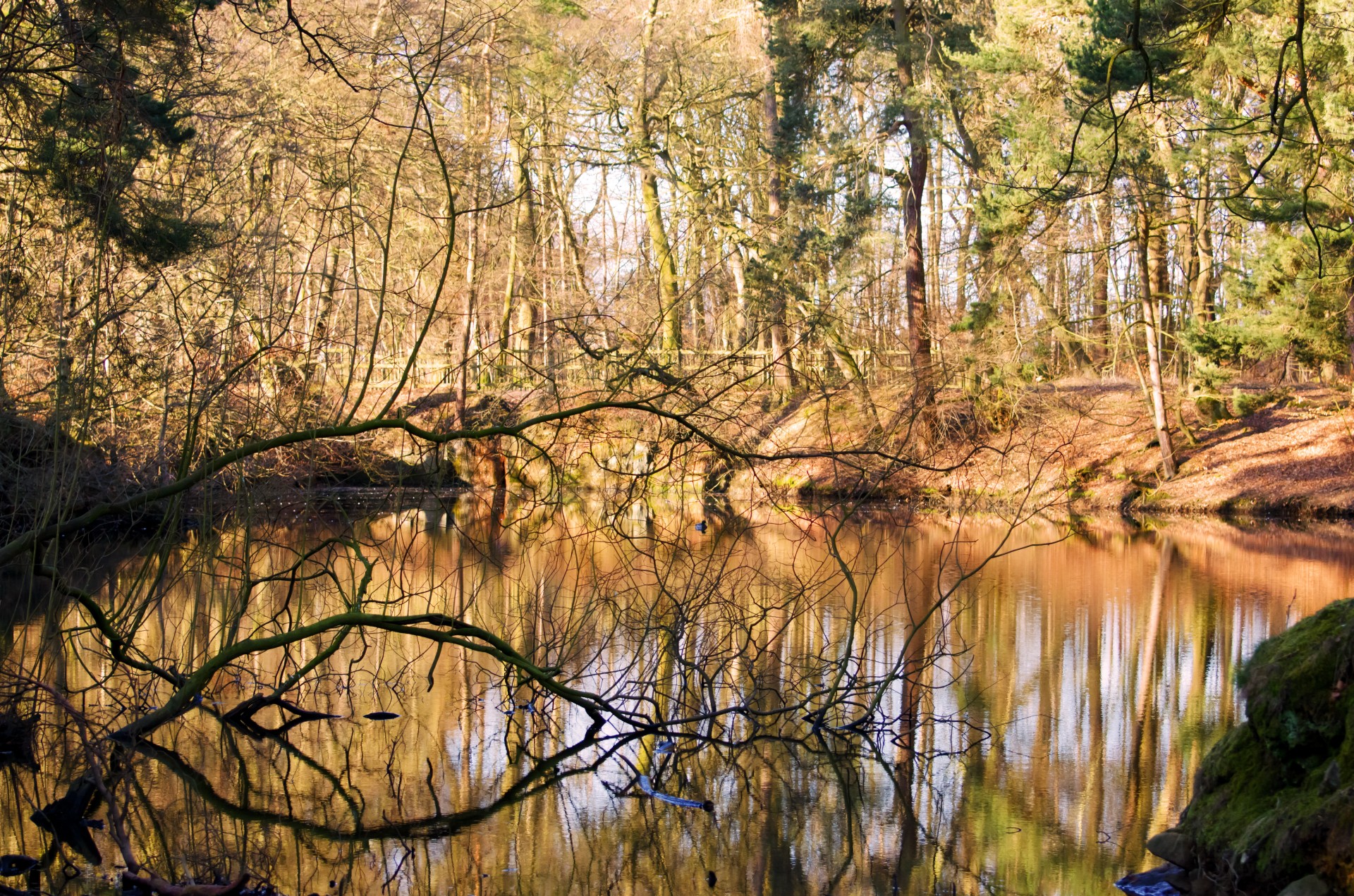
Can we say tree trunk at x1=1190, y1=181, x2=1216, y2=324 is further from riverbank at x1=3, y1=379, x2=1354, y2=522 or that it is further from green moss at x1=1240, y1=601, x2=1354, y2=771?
green moss at x1=1240, y1=601, x2=1354, y2=771

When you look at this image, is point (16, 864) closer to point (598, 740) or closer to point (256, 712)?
point (256, 712)

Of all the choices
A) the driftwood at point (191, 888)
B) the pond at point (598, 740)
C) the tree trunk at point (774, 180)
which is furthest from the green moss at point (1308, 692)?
the tree trunk at point (774, 180)

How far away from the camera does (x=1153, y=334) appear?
21.4 meters

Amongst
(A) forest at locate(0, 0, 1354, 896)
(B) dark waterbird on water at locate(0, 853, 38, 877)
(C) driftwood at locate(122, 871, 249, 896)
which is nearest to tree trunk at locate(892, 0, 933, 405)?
(A) forest at locate(0, 0, 1354, 896)

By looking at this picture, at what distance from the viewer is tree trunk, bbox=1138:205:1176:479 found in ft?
70.1

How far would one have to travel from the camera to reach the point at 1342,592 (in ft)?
42.0

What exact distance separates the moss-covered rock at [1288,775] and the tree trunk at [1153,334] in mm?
16585

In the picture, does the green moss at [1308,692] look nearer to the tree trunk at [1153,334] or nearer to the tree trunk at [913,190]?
the tree trunk at [913,190]

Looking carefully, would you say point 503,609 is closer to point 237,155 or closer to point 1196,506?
point 237,155

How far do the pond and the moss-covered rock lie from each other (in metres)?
A: 0.61

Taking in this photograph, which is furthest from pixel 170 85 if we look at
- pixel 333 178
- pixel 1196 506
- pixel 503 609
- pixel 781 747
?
pixel 1196 506

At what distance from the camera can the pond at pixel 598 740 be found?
588 cm

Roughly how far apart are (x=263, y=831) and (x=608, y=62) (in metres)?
22.4

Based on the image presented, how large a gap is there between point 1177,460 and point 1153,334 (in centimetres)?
302
